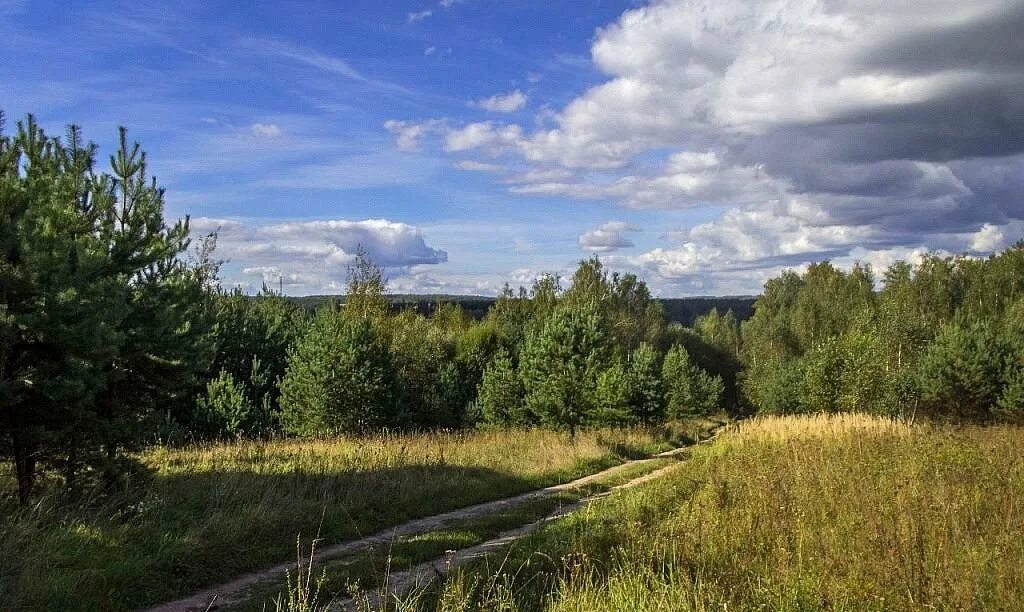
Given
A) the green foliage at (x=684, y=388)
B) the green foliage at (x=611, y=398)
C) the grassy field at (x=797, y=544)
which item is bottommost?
the green foliage at (x=684, y=388)

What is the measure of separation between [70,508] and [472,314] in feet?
180

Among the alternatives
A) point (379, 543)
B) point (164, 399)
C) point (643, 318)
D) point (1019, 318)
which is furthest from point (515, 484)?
point (643, 318)

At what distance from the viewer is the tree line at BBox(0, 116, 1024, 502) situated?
7.84 meters

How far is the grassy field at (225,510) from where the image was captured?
6660 mm

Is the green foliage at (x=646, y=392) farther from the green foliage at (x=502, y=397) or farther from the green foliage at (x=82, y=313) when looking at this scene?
the green foliage at (x=82, y=313)

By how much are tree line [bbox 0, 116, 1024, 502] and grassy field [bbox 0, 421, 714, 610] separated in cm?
102

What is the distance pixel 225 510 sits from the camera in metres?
9.36

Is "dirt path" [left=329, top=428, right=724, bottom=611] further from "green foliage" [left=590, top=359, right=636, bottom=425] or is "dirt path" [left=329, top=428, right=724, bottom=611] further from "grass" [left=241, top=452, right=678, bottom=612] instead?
"green foliage" [left=590, top=359, right=636, bottom=425]

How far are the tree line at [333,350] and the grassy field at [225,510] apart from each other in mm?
1020

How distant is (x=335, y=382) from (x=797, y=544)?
20.8 metres

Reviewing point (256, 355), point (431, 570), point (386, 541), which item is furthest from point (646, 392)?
point (431, 570)

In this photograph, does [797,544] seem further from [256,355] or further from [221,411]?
[256,355]

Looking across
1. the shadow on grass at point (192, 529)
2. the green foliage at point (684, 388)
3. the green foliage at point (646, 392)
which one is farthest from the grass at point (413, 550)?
the green foliage at point (684, 388)

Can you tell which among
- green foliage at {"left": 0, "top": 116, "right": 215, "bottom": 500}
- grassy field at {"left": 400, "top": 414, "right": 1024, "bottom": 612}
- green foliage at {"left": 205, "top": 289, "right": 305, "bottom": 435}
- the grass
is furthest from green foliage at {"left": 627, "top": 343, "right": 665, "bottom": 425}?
green foliage at {"left": 0, "top": 116, "right": 215, "bottom": 500}
